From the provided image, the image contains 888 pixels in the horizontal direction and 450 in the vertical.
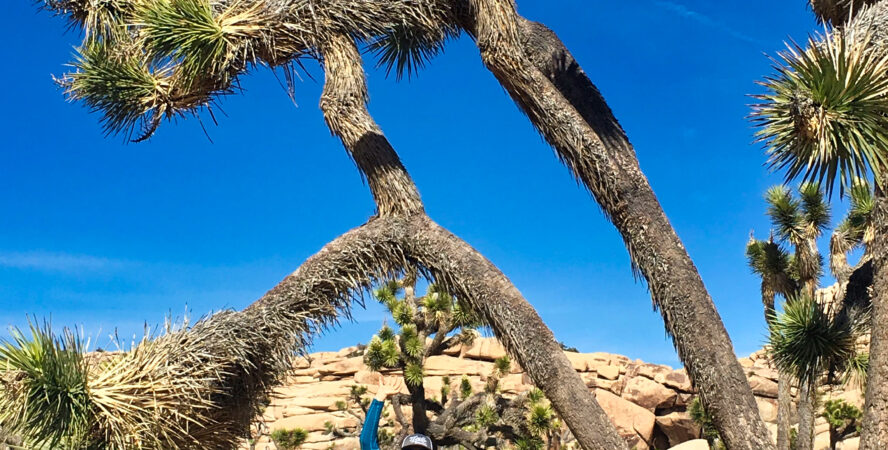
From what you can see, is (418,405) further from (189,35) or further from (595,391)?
(595,391)

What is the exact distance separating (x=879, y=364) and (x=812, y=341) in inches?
104

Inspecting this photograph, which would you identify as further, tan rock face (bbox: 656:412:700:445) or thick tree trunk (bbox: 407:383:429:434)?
tan rock face (bbox: 656:412:700:445)

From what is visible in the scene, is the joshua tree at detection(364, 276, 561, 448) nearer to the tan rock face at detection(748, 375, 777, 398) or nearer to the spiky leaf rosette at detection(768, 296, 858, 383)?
the spiky leaf rosette at detection(768, 296, 858, 383)

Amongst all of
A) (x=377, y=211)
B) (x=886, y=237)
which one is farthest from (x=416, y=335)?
(x=886, y=237)

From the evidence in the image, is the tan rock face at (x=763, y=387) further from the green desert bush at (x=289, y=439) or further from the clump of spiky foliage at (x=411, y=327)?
the green desert bush at (x=289, y=439)

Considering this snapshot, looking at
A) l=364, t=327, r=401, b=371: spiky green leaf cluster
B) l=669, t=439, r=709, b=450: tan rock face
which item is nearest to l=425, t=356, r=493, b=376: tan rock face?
l=669, t=439, r=709, b=450: tan rock face

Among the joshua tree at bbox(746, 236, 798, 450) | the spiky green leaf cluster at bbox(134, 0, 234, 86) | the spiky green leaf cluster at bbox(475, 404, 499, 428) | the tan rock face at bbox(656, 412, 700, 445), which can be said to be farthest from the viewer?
the tan rock face at bbox(656, 412, 700, 445)

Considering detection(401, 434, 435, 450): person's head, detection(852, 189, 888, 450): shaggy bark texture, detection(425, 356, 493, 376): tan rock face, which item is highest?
detection(425, 356, 493, 376): tan rock face

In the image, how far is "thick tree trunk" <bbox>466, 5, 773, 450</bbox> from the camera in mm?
6340

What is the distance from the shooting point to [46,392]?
530 centimetres

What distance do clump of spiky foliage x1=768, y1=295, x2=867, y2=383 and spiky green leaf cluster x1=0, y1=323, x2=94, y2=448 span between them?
24.6 ft

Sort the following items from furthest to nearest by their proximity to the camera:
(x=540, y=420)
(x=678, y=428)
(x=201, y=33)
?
(x=678, y=428) < (x=540, y=420) < (x=201, y=33)

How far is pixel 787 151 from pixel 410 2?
3.68m

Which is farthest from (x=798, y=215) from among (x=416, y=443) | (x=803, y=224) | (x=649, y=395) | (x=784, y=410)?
(x=416, y=443)
